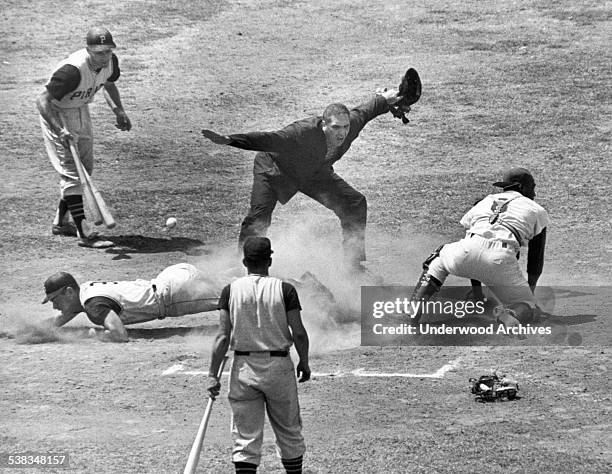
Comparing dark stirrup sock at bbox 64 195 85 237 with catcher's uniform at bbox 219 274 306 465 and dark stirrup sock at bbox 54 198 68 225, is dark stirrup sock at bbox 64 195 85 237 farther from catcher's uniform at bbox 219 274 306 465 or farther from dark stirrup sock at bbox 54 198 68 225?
catcher's uniform at bbox 219 274 306 465

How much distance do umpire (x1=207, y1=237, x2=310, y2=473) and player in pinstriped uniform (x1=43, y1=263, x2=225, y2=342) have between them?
3.45 metres

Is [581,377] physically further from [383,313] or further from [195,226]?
[195,226]

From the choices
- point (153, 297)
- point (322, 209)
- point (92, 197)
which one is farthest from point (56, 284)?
point (322, 209)

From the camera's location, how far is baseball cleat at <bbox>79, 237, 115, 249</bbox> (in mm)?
14414

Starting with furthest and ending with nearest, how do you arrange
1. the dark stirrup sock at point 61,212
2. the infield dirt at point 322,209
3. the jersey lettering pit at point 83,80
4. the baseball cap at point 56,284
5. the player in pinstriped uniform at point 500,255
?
the dark stirrup sock at point 61,212 < the jersey lettering pit at point 83,80 < the player in pinstriped uniform at point 500,255 < the baseball cap at point 56,284 < the infield dirt at point 322,209

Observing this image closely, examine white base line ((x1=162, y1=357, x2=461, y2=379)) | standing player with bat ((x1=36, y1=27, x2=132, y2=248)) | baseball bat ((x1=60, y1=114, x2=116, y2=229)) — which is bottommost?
white base line ((x1=162, y1=357, x2=461, y2=379))

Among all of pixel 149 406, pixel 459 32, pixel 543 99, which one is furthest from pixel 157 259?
pixel 459 32

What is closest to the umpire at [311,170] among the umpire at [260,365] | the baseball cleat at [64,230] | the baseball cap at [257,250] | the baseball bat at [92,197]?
the baseball bat at [92,197]

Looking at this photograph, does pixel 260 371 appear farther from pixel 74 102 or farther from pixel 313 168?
pixel 74 102

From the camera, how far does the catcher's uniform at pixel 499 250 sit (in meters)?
10.8

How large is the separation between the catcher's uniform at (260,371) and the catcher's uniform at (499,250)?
12.1 ft

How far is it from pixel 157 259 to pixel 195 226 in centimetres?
150

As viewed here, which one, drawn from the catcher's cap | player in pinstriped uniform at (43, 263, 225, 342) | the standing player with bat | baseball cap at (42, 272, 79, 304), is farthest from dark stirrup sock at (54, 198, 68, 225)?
the catcher's cap

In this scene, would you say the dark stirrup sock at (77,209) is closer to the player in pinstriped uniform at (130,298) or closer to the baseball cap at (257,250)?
the player in pinstriped uniform at (130,298)
